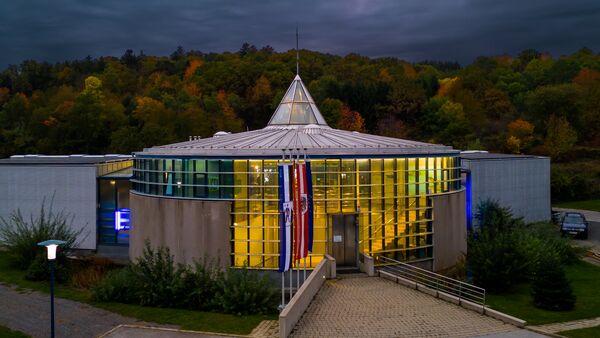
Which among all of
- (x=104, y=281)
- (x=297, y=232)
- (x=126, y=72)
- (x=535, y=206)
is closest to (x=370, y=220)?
(x=297, y=232)

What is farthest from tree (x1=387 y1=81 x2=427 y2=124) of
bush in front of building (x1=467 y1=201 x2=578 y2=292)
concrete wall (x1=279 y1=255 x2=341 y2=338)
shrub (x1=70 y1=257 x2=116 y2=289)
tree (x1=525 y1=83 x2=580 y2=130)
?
concrete wall (x1=279 y1=255 x2=341 y2=338)

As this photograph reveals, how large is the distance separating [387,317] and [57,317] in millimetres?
12417

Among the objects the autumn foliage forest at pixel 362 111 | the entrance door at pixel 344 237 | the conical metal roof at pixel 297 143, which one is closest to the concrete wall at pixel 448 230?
the conical metal roof at pixel 297 143

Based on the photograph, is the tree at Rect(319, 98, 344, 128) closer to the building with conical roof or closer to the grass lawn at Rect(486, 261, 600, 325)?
the building with conical roof

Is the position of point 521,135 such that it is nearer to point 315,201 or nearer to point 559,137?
point 559,137

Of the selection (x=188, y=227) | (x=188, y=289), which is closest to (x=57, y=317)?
(x=188, y=289)

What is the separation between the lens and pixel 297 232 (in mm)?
20406

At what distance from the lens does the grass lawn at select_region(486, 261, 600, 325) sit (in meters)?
19.9

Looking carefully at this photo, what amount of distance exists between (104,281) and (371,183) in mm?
12703

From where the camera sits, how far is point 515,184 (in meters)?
40.9

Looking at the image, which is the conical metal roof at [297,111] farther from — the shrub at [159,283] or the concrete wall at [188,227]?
the shrub at [159,283]

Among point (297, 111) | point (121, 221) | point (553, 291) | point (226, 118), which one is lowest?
point (553, 291)

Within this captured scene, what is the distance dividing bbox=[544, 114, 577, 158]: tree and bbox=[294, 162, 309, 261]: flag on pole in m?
59.1

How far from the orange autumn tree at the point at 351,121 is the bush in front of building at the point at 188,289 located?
58.3 metres
